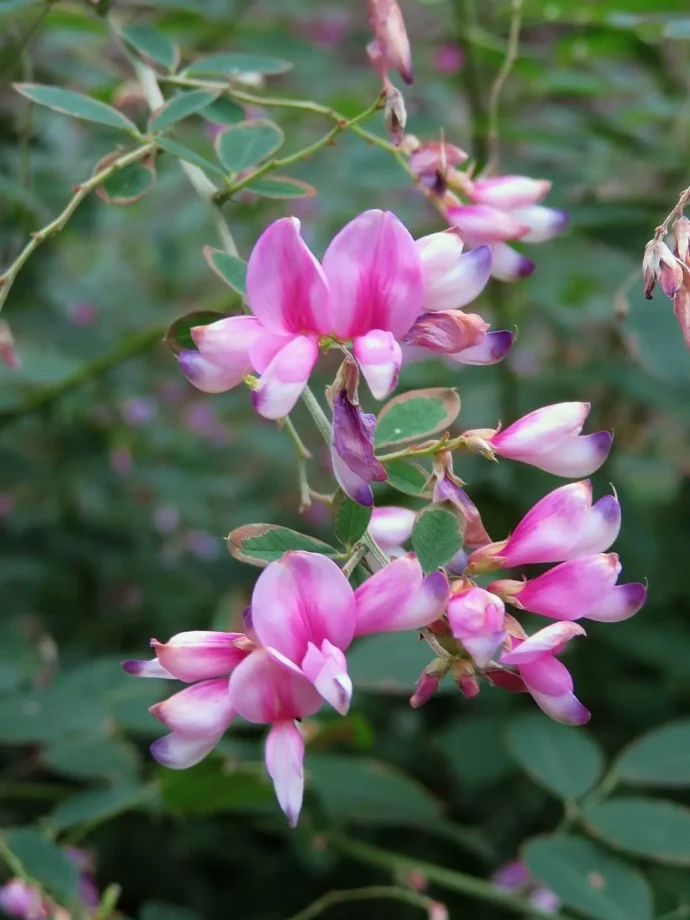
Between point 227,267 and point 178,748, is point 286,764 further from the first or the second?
point 227,267

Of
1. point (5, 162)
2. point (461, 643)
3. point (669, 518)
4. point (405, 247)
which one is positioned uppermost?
point (405, 247)

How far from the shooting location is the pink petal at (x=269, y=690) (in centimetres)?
42

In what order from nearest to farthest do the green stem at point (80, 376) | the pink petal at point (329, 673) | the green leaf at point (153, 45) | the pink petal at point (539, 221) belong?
the pink petal at point (329, 673) < the pink petal at point (539, 221) < the green leaf at point (153, 45) < the green stem at point (80, 376)

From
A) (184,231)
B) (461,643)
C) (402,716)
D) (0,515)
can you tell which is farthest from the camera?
(184,231)

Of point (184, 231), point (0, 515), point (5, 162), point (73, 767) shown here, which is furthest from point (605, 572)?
point (184, 231)

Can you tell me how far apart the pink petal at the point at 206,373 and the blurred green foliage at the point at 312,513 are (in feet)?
0.73

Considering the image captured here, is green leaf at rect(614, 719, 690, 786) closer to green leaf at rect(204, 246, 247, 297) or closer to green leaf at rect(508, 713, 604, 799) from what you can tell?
green leaf at rect(508, 713, 604, 799)

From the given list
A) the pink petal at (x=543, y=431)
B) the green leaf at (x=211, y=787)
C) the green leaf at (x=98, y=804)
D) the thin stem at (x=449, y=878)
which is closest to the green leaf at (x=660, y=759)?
the thin stem at (x=449, y=878)

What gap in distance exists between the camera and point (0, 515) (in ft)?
5.23

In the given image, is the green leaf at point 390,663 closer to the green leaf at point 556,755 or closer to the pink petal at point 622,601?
the green leaf at point 556,755

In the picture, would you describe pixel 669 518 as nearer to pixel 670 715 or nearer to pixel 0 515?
pixel 670 715

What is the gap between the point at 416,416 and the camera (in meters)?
Answer: 0.54

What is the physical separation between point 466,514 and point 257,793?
481 mm

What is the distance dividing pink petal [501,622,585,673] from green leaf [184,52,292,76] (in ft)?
1.72
